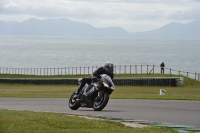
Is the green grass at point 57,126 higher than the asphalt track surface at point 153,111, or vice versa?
the green grass at point 57,126

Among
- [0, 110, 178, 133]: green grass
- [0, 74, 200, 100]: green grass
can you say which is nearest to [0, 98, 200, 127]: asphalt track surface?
[0, 110, 178, 133]: green grass

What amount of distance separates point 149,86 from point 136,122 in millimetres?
32132

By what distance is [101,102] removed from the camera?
19359 mm

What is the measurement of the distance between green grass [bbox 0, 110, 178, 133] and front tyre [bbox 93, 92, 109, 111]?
4.24 meters

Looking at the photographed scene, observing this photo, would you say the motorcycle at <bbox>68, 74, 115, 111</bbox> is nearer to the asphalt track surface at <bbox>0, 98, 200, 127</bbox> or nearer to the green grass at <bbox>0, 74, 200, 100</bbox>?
the asphalt track surface at <bbox>0, 98, 200, 127</bbox>

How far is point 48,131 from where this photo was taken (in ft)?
40.5

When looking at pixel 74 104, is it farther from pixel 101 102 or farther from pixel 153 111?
pixel 153 111

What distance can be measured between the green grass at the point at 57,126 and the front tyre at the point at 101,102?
4235 millimetres

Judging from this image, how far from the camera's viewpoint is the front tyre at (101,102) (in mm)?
19141

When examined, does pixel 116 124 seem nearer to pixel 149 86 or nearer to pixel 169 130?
pixel 169 130

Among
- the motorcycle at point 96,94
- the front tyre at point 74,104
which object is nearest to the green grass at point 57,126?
the motorcycle at point 96,94

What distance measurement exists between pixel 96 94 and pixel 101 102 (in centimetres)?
32

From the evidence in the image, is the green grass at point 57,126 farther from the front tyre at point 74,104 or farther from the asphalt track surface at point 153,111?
the front tyre at point 74,104

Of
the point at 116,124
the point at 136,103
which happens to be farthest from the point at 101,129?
Answer: the point at 136,103
